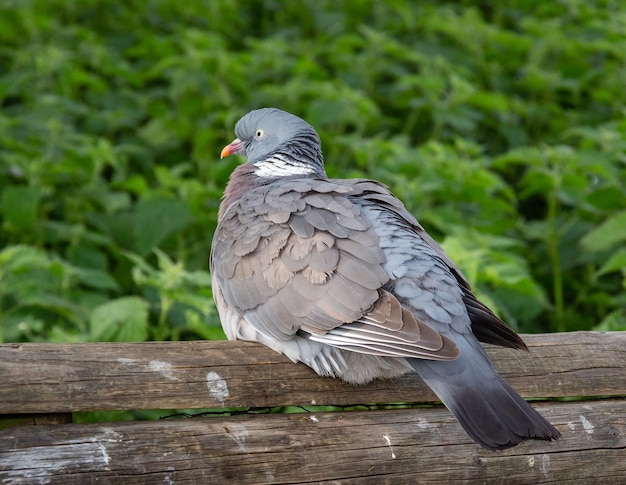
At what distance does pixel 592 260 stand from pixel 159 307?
269cm

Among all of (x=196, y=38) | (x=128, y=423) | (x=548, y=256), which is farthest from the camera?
(x=196, y=38)

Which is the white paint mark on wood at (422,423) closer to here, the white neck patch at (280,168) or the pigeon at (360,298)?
the pigeon at (360,298)

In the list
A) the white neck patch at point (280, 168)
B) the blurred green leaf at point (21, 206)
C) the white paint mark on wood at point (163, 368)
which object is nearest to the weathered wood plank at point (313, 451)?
the white paint mark on wood at point (163, 368)

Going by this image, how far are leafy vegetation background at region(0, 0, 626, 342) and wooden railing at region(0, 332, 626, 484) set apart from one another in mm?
1088

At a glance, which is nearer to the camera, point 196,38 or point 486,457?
point 486,457

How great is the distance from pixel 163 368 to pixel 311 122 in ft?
13.1

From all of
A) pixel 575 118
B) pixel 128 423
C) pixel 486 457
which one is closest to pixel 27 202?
pixel 128 423

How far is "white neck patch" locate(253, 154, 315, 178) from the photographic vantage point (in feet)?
12.3

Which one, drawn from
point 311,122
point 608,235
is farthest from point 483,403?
point 311,122

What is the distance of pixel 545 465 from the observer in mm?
2844

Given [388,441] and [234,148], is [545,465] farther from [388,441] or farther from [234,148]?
[234,148]

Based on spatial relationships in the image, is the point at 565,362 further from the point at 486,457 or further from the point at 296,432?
the point at 296,432

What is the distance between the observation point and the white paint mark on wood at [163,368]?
2701mm

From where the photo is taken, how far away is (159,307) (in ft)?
14.9
